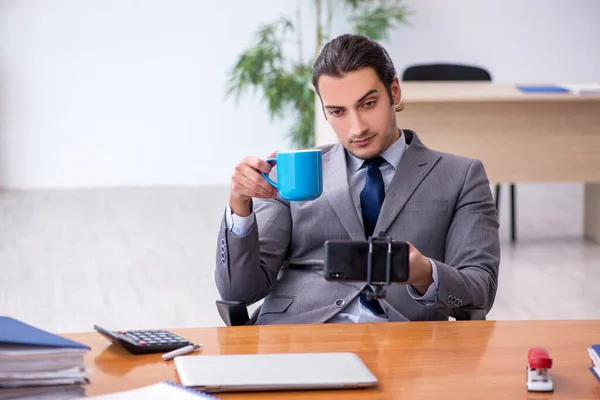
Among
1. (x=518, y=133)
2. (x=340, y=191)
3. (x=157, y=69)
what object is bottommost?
(x=518, y=133)

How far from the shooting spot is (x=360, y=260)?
1479 mm

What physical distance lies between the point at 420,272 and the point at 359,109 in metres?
0.44

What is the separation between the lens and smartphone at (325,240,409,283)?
148 cm

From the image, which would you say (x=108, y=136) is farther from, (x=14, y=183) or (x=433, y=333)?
(x=433, y=333)

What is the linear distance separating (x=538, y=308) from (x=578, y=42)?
3.97 metres

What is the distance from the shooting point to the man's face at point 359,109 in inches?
83.1

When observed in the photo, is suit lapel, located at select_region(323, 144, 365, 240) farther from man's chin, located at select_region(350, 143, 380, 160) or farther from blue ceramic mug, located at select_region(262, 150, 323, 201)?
blue ceramic mug, located at select_region(262, 150, 323, 201)

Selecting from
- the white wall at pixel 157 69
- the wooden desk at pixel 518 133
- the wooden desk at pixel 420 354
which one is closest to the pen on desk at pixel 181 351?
the wooden desk at pixel 420 354

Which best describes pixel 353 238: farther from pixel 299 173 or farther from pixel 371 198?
pixel 299 173

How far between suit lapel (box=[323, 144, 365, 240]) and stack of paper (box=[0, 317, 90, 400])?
856mm

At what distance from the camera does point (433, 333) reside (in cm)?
174

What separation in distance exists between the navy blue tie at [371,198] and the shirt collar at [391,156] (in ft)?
0.12

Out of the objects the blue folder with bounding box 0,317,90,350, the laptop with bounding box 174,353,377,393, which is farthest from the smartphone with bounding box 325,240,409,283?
the blue folder with bounding box 0,317,90,350

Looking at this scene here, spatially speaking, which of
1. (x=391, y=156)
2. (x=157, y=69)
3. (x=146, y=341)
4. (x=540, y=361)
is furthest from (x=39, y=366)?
(x=157, y=69)
